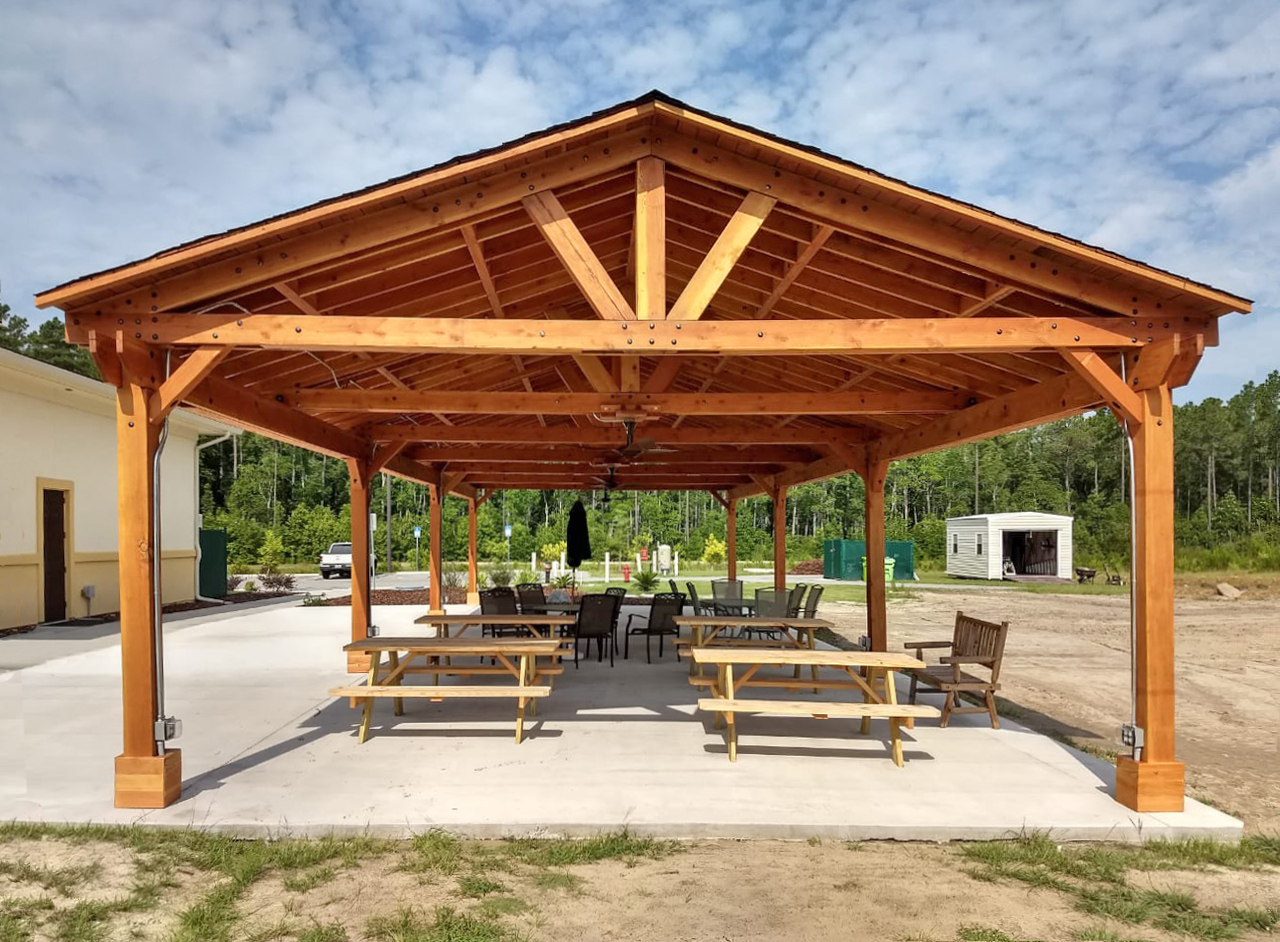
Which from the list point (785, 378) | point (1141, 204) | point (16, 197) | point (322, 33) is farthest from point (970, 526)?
point (16, 197)

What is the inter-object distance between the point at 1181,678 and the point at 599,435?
7.55 m

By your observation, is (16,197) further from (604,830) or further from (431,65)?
(604,830)

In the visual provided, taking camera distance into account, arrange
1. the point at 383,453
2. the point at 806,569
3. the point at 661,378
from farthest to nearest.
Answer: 1. the point at 806,569
2. the point at 383,453
3. the point at 661,378

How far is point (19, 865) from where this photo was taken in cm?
385

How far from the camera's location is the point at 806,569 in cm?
3384

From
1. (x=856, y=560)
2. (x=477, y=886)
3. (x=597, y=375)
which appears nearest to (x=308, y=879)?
(x=477, y=886)

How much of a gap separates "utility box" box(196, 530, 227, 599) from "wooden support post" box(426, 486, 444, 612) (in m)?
8.08

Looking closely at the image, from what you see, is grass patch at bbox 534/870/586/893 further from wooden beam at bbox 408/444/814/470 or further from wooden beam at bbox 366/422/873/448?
wooden beam at bbox 408/444/814/470

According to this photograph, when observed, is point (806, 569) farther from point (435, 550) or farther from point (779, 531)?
point (435, 550)

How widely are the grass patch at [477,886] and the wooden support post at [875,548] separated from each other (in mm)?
6445

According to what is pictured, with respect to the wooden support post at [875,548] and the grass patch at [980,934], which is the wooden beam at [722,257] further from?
the wooden support post at [875,548]

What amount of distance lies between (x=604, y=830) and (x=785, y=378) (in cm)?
582

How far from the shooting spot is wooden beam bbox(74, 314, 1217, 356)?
15.4 ft

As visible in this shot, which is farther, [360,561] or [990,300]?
[360,561]
